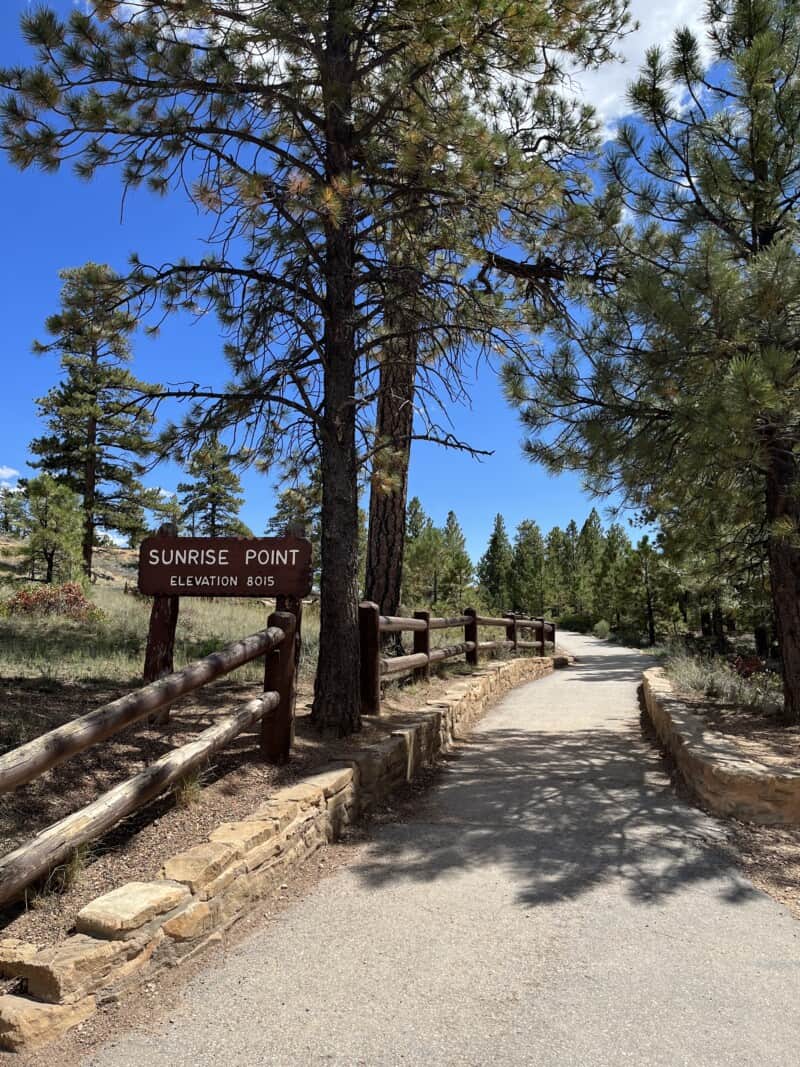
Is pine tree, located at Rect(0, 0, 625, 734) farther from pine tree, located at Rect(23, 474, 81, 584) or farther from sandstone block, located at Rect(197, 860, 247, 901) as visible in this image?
pine tree, located at Rect(23, 474, 81, 584)

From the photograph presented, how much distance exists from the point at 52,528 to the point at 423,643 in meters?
10.4

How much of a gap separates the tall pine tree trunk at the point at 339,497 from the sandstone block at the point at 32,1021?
3.51m

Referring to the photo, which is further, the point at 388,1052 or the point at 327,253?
the point at 327,253

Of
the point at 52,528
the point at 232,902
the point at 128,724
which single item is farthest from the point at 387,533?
the point at 52,528

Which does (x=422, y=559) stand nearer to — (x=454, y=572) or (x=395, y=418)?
(x=454, y=572)

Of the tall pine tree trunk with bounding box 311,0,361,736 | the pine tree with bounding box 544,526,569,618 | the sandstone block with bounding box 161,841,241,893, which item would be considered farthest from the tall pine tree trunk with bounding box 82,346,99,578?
the pine tree with bounding box 544,526,569,618

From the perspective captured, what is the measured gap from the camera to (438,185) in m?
5.97

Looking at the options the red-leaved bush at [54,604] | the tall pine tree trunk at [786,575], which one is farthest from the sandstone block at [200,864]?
the red-leaved bush at [54,604]

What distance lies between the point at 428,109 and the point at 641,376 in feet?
9.45

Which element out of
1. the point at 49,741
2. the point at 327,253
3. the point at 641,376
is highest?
the point at 327,253

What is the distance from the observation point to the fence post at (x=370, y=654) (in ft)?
21.8

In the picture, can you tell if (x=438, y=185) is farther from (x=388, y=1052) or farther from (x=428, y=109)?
(x=388, y=1052)

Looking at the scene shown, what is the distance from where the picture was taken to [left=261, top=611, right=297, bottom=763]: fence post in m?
4.99


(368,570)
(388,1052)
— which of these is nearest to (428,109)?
(368,570)
